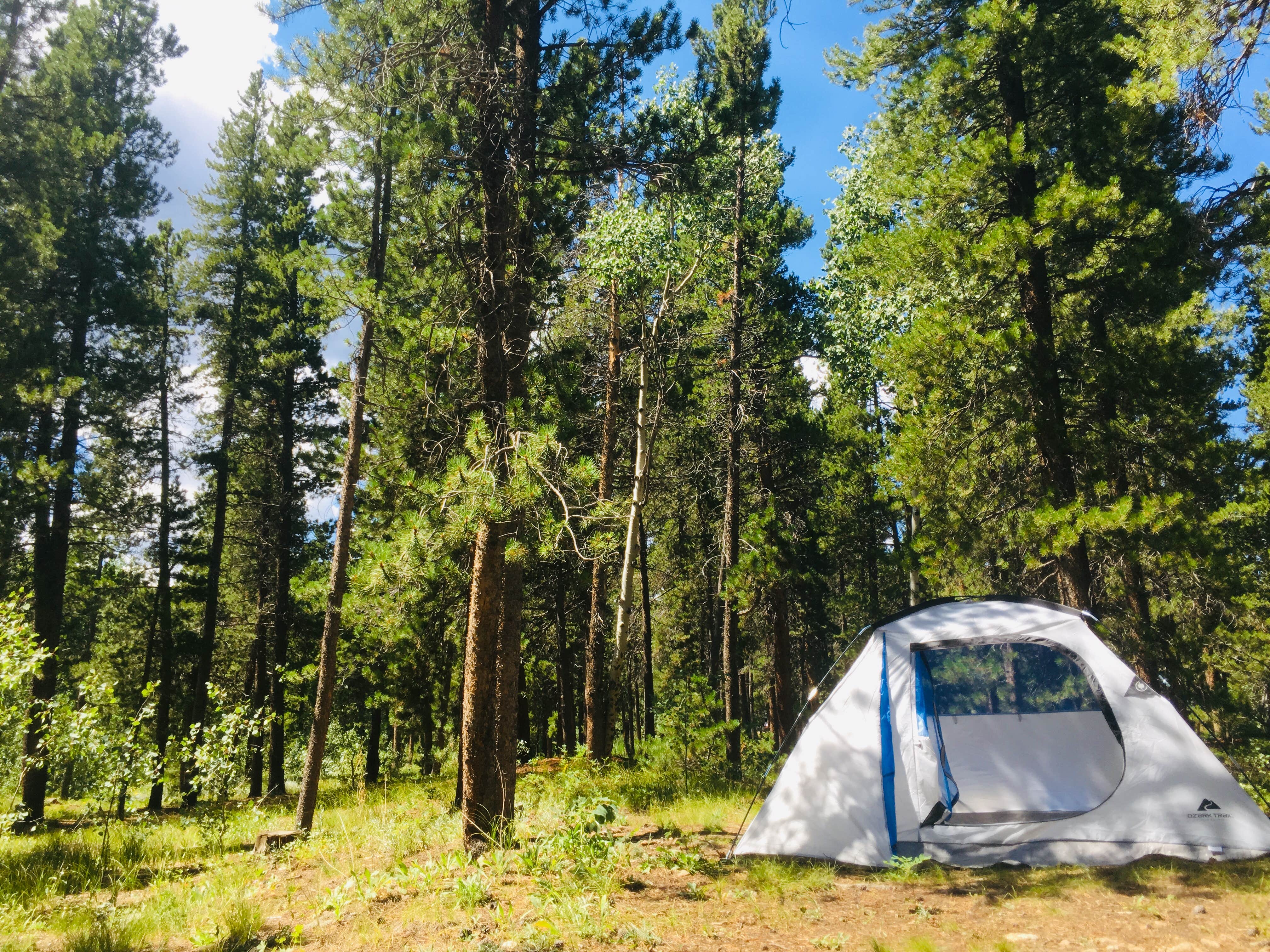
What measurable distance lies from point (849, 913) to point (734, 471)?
878 cm

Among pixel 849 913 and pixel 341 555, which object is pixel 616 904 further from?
pixel 341 555

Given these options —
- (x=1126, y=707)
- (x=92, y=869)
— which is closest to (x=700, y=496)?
(x=1126, y=707)

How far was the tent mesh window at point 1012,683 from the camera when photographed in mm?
8977

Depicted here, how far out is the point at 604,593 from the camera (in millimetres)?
12562

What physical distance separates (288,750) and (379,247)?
35350mm

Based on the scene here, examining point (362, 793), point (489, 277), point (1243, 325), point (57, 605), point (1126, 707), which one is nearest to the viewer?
point (1126, 707)

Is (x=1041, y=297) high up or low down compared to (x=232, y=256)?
down

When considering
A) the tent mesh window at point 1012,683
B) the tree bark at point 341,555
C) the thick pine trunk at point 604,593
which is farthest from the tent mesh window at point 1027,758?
the tree bark at point 341,555

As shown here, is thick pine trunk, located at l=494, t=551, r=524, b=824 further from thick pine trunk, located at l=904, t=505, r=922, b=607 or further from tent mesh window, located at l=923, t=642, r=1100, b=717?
tent mesh window, located at l=923, t=642, r=1100, b=717

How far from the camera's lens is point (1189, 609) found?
33.1 feet

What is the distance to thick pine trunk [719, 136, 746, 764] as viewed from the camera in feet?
41.9

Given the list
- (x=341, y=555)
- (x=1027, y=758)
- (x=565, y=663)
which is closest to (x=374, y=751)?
(x=565, y=663)

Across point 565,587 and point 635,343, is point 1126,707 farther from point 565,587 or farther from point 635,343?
point 565,587

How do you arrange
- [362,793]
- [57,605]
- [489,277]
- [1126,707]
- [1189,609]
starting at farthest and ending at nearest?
[57,605], [362,793], [1189,609], [489,277], [1126,707]
